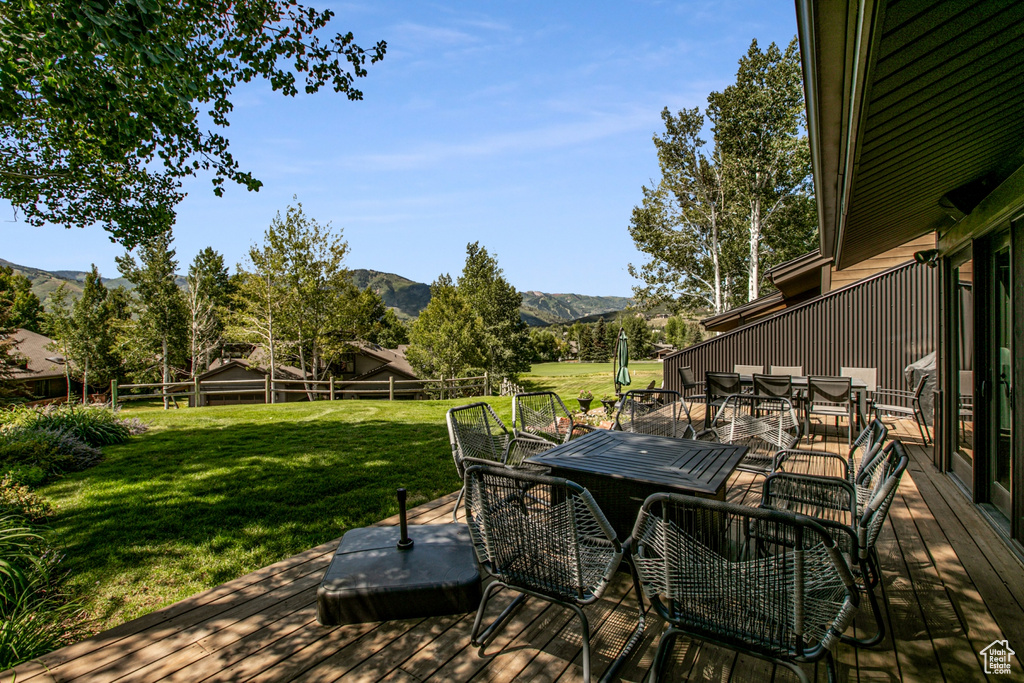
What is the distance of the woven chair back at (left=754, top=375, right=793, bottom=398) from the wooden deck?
11.4 ft

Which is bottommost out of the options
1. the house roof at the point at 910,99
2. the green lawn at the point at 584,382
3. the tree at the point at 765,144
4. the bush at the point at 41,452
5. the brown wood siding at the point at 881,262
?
the green lawn at the point at 584,382

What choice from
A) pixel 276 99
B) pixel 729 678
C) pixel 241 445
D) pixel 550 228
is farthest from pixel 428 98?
pixel 550 228

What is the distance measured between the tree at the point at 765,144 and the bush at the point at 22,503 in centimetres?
2027

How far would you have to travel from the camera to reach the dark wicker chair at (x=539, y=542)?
187 cm

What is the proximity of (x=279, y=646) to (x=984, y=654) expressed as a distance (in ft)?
10.4

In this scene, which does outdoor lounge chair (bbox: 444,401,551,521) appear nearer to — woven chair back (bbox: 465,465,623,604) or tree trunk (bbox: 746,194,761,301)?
woven chair back (bbox: 465,465,623,604)

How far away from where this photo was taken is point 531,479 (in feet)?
6.11

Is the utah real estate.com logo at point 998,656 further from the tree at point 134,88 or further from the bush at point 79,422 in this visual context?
the bush at point 79,422

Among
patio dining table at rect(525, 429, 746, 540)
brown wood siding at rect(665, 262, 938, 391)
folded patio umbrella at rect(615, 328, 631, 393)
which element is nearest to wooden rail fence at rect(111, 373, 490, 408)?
folded patio umbrella at rect(615, 328, 631, 393)

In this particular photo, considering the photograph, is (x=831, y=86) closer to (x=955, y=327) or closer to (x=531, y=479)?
(x=531, y=479)

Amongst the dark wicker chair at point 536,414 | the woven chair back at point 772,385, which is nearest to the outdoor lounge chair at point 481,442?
the dark wicker chair at point 536,414

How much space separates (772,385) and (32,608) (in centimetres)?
726

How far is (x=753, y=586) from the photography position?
1581 mm

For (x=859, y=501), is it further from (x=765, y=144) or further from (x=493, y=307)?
(x=493, y=307)
